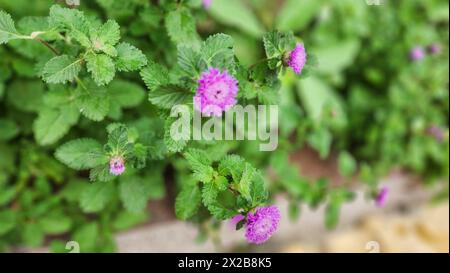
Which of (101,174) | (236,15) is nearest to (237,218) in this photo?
(101,174)

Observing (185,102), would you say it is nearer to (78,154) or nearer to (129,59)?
(129,59)

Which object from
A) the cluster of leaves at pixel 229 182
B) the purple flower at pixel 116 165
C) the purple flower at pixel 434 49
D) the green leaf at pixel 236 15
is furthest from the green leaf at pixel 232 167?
the purple flower at pixel 434 49

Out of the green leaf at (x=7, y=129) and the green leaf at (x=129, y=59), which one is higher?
the green leaf at (x=7, y=129)

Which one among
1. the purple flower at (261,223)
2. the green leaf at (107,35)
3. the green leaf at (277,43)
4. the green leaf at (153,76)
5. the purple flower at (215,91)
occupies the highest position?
the green leaf at (277,43)

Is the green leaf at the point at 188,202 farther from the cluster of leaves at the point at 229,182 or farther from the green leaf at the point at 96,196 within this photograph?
the green leaf at the point at 96,196

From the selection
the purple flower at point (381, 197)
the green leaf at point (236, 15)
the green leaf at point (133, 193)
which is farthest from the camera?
the green leaf at point (236, 15)

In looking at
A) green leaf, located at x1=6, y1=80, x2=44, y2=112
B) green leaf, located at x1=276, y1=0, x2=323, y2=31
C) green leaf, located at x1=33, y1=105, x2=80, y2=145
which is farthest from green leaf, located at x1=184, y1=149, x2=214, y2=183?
green leaf, located at x1=276, y1=0, x2=323, y2=31
